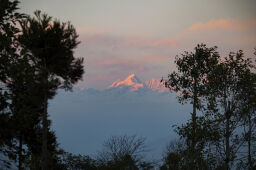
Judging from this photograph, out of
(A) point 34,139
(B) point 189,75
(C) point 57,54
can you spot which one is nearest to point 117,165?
(A) point 34,139

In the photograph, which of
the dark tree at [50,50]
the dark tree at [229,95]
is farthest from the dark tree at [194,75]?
the dark tree at [50,50]

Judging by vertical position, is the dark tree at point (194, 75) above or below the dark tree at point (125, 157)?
above

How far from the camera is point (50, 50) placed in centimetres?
1833

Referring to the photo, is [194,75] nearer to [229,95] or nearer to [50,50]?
[229,95]

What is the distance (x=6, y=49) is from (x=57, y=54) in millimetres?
6124

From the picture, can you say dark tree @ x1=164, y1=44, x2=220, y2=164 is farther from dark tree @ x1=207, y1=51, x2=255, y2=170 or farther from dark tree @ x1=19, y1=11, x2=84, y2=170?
dark tree @ x1=19, y1=11, x2=84, y2=170

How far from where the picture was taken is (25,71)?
1149 cm

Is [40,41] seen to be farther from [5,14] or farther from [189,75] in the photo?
[189,75]

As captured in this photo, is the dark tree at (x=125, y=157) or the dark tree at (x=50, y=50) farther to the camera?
the dark tree at (x=125, y=157)

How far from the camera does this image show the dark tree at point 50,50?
17.7 metres

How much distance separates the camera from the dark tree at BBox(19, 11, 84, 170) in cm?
1770

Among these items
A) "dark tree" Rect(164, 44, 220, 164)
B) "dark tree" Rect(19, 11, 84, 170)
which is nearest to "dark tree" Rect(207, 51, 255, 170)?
"dark tree" Rect(164, 44, 220, 164)

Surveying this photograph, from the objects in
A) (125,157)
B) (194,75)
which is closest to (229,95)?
(194,75)

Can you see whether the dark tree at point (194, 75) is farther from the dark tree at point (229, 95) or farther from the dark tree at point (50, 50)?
the dark tree at point (50, 50)
